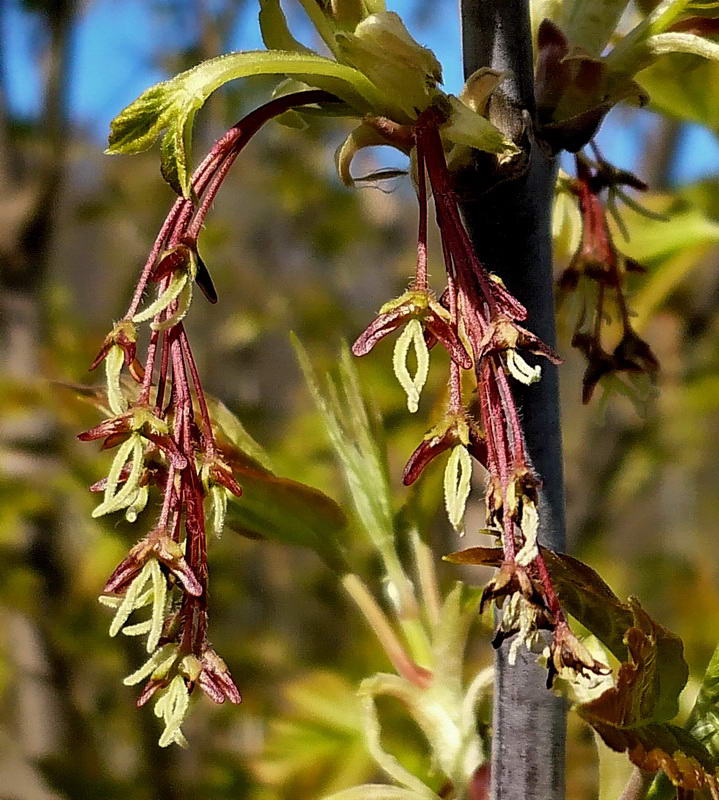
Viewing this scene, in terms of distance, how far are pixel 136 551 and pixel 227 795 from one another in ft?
3.15

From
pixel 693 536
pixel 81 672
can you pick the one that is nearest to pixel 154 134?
pixel 81 672

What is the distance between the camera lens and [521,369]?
358 mm

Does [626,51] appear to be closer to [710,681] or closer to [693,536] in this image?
[710,681]

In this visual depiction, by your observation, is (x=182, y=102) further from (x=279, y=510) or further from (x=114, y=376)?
(x=279, y=510)

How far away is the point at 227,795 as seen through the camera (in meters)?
1.22

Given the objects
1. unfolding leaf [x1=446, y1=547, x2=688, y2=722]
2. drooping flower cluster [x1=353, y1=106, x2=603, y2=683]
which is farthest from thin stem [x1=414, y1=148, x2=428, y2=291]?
unfolding leaf [x1=446, y1=547, x2=688, y2=722]

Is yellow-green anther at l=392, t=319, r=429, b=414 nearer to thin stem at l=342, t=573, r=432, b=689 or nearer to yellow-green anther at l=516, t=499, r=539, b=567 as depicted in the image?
yellow-green anther at l=516, t=499, r=539, b=567

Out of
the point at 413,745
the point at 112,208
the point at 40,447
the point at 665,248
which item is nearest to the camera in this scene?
the point at 665,248

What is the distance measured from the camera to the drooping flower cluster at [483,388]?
1.12ft

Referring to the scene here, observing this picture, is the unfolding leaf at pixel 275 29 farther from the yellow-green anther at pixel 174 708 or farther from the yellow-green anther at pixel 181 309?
the yellow-green anther at pixel 174 708

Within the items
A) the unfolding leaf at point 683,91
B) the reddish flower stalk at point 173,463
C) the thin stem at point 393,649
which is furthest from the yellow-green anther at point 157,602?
the unfolding leaf at point 683,91

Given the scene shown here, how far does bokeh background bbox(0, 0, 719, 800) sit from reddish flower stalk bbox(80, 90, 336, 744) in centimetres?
13

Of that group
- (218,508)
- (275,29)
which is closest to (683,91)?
(275,29)

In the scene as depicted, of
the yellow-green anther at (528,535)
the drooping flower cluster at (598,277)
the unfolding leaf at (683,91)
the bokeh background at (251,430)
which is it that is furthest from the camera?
the bokeh background at (251,430)
